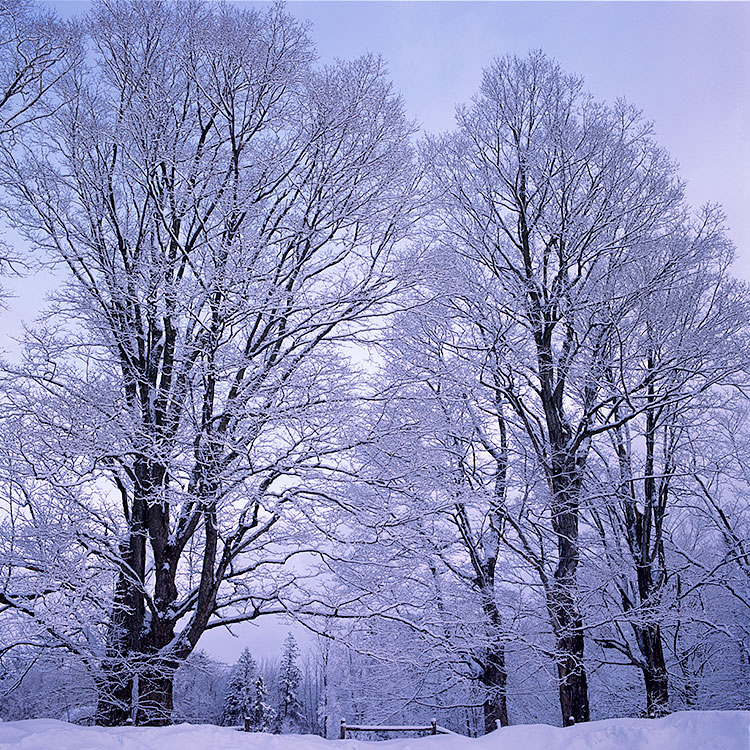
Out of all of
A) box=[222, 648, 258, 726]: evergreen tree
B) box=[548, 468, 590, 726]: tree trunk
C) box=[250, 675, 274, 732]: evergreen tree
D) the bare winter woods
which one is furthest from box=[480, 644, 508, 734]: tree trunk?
box=[250, 675, 274, 732]: evergreen tree

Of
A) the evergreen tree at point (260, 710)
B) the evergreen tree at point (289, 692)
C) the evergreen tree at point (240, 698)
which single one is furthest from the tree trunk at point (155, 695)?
the evergreen tree at point (289, 692)

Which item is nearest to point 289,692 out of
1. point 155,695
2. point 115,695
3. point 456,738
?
point 115,695

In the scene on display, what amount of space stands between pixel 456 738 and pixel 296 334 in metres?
4.64

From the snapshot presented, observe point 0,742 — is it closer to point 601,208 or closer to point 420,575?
point 420,575

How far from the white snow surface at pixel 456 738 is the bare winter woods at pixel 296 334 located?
6.74 ft

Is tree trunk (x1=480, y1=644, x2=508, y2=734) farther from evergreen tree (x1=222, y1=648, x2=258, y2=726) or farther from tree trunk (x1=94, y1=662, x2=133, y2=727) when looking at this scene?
evergreen tree (x1=222, y1=648, x2=258, y2=726)

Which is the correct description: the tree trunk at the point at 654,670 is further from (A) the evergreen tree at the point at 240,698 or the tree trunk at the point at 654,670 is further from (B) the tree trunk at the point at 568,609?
(A) the evergreen tree at the point at 240,698

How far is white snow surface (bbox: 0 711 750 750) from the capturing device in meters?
3.31

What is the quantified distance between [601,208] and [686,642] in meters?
13.4

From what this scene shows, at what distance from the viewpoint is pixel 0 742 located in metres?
3.16

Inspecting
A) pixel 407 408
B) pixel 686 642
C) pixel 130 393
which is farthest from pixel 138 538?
pixel 686 642

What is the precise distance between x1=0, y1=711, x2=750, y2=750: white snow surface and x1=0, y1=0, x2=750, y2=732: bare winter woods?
2055 millimetres

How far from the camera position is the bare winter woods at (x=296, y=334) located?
18.9ft

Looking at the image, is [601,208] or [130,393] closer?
[130,393]
